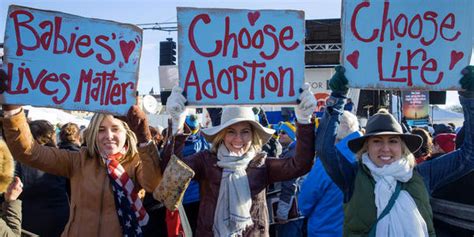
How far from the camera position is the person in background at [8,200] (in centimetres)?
253

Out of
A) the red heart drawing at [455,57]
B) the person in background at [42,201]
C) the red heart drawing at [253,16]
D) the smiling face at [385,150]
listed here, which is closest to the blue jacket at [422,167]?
the smiling face at [385,150]

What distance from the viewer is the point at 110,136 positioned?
3.25m

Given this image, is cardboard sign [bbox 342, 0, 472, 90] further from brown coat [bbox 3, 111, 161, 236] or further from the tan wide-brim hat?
brown coat [bbox 3, 111, 161, 236]

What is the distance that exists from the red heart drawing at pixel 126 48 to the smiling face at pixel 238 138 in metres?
0.84

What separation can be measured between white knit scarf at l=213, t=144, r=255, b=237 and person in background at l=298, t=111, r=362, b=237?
97 cm

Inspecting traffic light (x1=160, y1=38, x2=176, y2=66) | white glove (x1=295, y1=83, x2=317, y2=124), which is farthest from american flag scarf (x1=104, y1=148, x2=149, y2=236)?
traffic light (x1=160, y1=38, x2=176, y2=66)

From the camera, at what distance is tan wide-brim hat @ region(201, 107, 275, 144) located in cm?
321

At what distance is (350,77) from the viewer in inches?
123

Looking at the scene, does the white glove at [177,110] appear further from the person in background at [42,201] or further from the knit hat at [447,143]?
the knit hat at [447,143]

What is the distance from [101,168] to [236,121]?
0.91 metres

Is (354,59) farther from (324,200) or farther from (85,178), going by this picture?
(85,178)

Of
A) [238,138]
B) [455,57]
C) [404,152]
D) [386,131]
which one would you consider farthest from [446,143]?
[238,138]

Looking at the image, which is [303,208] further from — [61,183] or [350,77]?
[61,183]

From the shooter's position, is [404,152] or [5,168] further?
[404,152]
